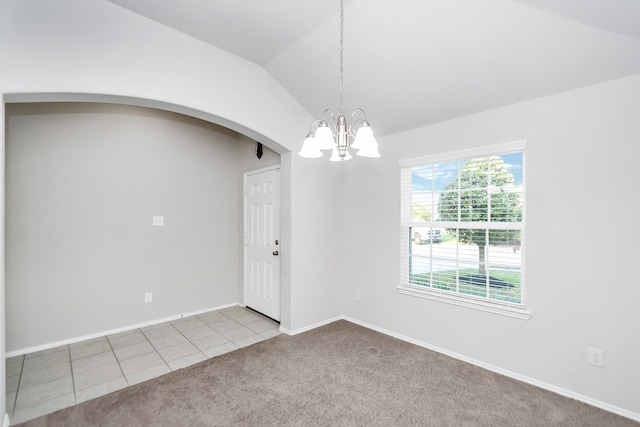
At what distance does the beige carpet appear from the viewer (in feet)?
6.70

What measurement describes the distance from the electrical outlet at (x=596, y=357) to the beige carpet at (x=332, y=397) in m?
0.32

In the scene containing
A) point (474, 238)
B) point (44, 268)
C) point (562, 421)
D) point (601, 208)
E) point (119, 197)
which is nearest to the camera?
point (562, 421)

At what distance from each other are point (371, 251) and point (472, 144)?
5.25 feet

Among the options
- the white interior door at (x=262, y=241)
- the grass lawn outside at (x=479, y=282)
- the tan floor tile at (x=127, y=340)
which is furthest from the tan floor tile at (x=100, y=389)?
the grass lawn outside at (x=479, y=282)

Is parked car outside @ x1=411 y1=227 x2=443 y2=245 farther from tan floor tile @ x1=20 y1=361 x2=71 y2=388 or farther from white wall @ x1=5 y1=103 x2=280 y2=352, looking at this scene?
tan floor tile @ x1=20 y1=361 x2=71 y2=388

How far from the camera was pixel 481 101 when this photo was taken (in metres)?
2.63

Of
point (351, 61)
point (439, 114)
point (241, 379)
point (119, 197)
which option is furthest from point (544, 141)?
point (119, 197)

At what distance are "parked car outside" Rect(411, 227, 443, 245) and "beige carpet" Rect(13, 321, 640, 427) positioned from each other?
1127 mm

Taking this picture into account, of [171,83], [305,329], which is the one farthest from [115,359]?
[171,83]

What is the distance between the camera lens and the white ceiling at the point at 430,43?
1.93 metres

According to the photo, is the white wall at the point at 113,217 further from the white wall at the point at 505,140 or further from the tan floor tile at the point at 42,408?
the white wall at the point at 505,140

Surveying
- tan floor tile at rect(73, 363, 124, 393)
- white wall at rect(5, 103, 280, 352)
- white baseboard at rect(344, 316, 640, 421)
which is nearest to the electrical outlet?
white baseboard at rect(344, 316, 640, 421)

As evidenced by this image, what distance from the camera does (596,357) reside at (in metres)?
2.18

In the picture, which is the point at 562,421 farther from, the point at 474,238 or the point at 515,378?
the point at 474,238
